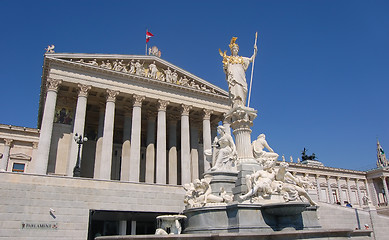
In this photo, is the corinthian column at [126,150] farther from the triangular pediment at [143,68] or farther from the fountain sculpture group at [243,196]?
the fountain sculpture group at [243,196]

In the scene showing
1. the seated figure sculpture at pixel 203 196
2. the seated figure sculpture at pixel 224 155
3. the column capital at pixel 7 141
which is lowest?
the seated figure sculpture at pixel 203 196

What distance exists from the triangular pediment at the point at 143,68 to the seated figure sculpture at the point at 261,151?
2363 cm

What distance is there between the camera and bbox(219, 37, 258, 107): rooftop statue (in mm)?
13961

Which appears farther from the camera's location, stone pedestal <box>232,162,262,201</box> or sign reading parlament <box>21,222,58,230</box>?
sign reading parlament <box>21,222,58,230</box>

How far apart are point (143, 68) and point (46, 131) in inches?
514

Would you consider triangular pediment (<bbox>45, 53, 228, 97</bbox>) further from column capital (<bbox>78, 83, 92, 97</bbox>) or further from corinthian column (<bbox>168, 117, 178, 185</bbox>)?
corinthian column (<bbox>168, 117, 178, 185</bbox>)

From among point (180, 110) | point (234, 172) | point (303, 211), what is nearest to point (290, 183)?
point (303, 211)

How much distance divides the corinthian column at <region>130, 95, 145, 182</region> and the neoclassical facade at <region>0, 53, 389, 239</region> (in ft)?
0.33

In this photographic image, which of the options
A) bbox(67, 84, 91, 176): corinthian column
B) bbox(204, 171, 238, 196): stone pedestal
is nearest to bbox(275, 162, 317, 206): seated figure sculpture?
bbox(204, 171, 238, 196): stone pedestal

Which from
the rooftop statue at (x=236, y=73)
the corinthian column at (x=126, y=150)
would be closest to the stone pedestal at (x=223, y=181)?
the rooftop statue at (x=236, y=73)

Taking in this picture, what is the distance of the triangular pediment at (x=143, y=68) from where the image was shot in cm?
3238

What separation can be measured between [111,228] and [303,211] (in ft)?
60.3

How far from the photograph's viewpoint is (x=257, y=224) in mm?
9633

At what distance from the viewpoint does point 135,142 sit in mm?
31781
